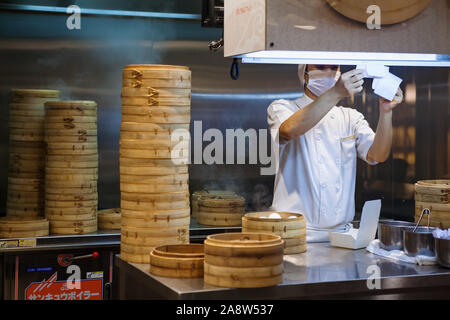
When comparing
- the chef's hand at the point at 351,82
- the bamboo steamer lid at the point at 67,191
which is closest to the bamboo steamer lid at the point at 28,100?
the bamboo steamer lid at the point at 67,191

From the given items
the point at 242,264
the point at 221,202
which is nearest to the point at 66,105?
the point at 221,202

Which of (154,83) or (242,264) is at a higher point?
(154,83)

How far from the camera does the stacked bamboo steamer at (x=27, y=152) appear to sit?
4.16m

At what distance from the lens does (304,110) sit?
3.36 metres

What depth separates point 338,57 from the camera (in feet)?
8.98

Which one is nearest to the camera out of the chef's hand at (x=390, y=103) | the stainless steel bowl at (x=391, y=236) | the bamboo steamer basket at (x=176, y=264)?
the bamboo steamer basket at (x=176, y=264)

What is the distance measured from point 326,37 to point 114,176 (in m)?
2.60

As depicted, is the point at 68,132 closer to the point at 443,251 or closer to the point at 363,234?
the point at 363,234

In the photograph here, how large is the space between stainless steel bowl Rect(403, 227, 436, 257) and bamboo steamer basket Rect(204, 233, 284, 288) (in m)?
0.70

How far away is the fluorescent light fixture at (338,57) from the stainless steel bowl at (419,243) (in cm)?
76

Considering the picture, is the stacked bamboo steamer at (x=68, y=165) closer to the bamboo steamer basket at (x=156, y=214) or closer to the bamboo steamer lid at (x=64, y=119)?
the bamboo steamer lid at (x=64, y=119)

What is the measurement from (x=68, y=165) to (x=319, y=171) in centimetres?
158
